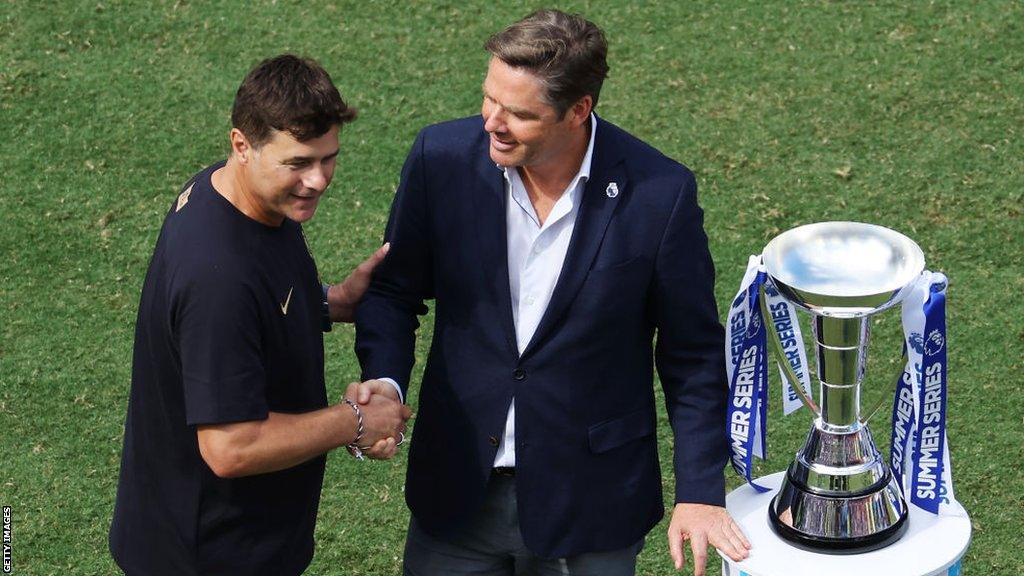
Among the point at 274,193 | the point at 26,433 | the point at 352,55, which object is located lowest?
the point at 26,433

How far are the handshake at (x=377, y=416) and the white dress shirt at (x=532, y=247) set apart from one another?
Answer: 1.09 ft

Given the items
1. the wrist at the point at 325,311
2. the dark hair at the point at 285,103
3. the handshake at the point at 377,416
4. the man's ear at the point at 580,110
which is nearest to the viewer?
A: the dark hair at the point at 285,103

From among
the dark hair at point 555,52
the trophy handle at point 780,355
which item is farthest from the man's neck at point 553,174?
the trophy handle at point 780,355

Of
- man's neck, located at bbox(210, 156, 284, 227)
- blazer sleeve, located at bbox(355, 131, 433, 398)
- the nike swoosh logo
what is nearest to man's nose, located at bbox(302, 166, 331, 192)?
man's neck, located at bbox(210, 156, 284, 227)

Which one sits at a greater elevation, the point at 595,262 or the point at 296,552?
the point at 595,262

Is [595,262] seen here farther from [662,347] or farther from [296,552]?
[296,552]

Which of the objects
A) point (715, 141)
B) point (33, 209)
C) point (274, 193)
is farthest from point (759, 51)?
point (274, 193)

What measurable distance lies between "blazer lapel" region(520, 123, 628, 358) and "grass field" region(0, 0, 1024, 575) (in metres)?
1.81

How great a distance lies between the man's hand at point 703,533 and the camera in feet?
11.3

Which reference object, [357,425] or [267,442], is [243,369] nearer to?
[267,442]

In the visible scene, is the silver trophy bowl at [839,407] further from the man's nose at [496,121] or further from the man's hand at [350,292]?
the man's hand at [350,292]

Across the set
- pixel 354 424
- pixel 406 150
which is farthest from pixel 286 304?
pixel 406 150

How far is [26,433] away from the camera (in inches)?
227

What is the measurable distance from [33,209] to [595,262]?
3.87 metres
